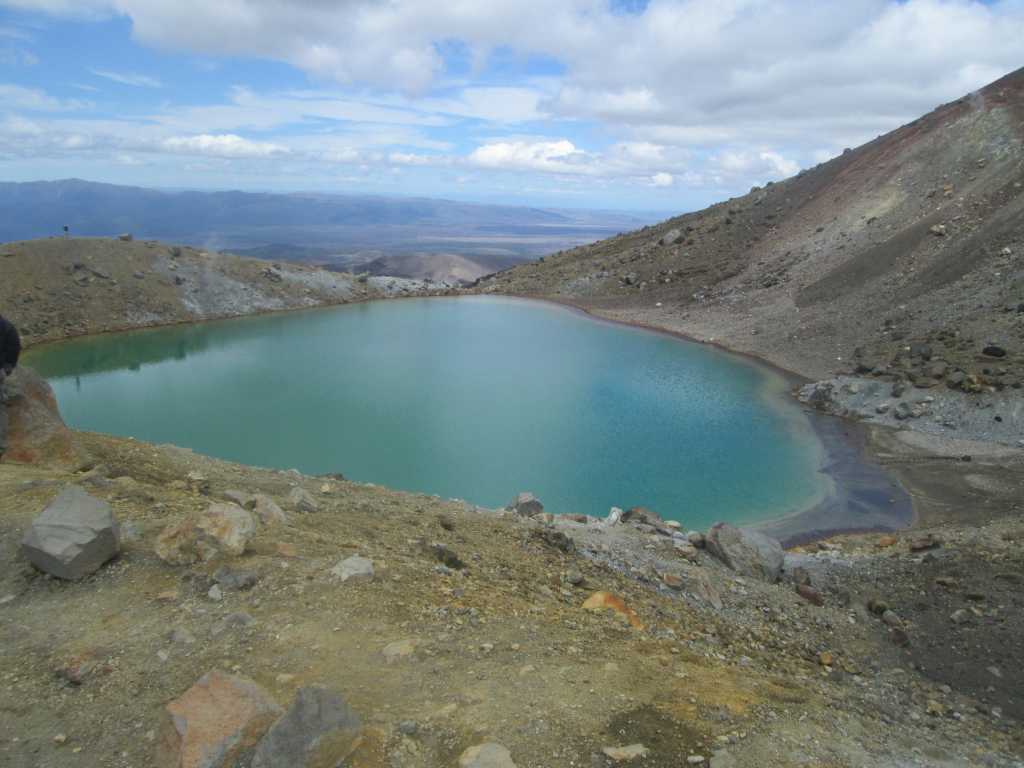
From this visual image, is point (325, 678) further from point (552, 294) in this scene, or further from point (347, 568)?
point (552, 294)

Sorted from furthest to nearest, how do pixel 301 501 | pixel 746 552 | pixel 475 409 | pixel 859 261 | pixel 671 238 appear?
1. pixel 671 238
2. pixel 859 261
3. pixel 475 409
4. pixel 746 552
5. pixel 301 501

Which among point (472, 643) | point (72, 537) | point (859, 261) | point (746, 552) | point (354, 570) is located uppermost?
point (859, 261)

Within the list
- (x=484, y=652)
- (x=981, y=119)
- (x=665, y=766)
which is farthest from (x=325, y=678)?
(x=981, y=119)

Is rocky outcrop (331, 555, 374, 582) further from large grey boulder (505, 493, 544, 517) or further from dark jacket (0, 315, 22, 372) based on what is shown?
dark jacket (0, 315, 22, 372)

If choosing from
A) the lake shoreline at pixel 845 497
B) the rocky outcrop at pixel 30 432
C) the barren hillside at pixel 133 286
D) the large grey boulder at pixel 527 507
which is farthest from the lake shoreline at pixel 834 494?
the barren hillside at pixel 133 286

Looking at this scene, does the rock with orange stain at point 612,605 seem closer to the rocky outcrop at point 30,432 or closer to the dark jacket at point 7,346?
the rocky outcrop at point 30,432

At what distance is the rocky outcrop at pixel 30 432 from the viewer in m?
12.6

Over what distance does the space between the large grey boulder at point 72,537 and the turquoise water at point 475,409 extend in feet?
36.4

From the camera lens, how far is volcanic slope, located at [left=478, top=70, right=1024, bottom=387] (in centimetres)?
3012

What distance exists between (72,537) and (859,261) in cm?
4090

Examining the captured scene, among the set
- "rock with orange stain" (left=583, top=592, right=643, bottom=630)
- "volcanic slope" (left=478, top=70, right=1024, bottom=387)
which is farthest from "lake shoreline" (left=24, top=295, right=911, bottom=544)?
"rock with orange stain" (left=583, top=592, right=643, bottom=630)

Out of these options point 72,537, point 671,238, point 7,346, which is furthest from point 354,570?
point 671,238

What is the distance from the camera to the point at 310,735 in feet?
17.1

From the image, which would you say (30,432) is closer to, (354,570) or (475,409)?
(354,570)
